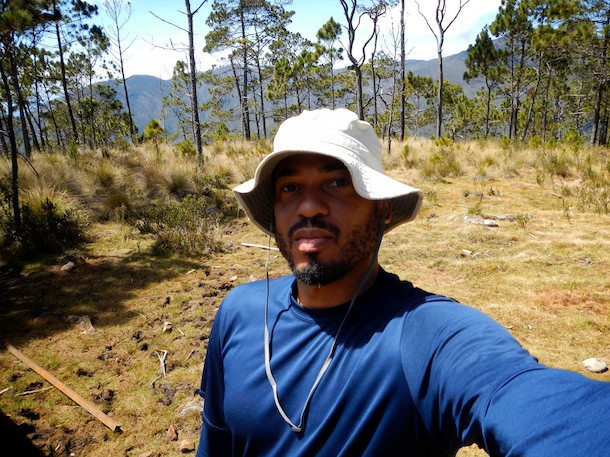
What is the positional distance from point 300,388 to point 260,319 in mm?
301

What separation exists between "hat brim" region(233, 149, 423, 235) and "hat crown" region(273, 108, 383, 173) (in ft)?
0.05

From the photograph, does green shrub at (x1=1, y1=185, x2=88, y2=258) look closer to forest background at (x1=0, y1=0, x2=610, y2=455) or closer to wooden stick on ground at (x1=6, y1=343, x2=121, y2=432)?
forest background at (x1=0, y1=0, x2=610, y2=455)

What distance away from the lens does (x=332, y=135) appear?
3.87ft

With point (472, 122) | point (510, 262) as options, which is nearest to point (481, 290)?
point (510, 262)

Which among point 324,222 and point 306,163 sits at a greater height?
point 306,163

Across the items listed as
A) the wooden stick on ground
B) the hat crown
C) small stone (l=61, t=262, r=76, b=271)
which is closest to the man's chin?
the hat crown

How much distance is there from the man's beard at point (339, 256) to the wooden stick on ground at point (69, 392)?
2.27 meters

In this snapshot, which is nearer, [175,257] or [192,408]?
[192,408]

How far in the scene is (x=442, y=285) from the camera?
460cm

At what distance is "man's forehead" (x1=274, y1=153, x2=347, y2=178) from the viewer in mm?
1195

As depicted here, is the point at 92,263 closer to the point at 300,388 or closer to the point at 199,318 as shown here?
the point at 199,318

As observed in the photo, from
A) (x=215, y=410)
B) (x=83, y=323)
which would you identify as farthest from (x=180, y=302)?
(x=215, y=410)

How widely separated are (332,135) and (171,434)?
7.74 feet

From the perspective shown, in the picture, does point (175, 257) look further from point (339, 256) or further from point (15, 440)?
point (339, 256)
